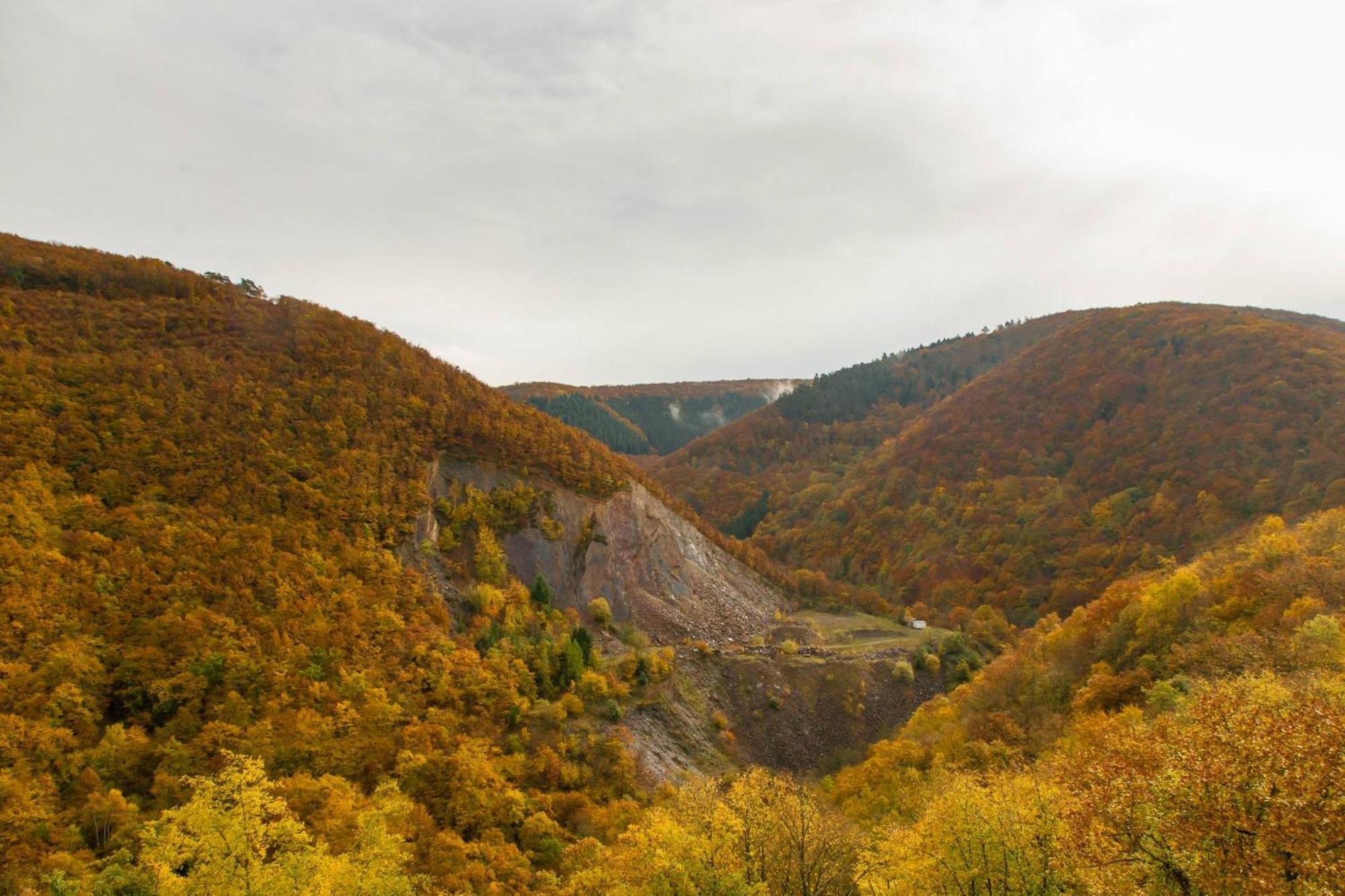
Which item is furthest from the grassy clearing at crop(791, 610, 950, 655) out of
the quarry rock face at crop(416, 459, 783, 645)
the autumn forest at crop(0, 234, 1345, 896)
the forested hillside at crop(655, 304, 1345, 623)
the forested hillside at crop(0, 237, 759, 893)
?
the forested hillside at crop(0, 237, 759, 893)

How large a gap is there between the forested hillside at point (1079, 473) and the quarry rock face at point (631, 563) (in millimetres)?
37038

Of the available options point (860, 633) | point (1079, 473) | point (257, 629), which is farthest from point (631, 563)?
point (1079, 473)

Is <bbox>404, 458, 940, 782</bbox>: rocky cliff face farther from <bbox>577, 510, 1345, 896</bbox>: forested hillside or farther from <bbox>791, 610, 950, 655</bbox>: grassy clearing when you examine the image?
<bbox>577, 510, 1345, 896</bbox>: forested hillside

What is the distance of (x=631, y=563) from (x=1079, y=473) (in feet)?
270

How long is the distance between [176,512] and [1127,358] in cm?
14444

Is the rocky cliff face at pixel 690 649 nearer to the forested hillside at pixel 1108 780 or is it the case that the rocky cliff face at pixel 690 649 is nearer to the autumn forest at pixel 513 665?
the autumn forest at pixel 513 665

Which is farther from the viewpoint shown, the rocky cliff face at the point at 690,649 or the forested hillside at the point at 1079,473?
the forested hillside at the point at 1079,473

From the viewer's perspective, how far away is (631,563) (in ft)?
206

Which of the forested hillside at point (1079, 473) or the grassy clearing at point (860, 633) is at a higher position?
the forested hillside at point (1079, 473)

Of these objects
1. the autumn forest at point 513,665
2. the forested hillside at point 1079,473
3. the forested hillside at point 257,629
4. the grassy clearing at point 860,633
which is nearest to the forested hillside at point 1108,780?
the autumn forest at point 513,665

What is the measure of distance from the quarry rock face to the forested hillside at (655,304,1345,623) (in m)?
37.0

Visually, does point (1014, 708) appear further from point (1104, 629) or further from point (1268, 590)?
point (1268, 590)

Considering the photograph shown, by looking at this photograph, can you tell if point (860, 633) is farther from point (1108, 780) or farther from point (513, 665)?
point (1108, 780)

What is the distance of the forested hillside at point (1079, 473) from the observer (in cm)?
8400
